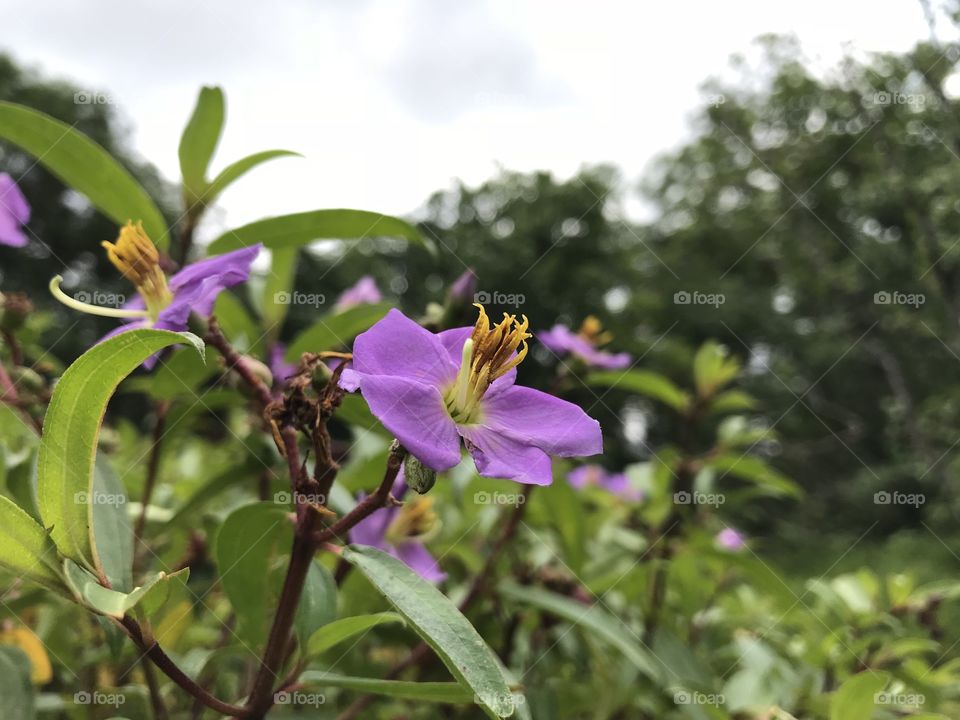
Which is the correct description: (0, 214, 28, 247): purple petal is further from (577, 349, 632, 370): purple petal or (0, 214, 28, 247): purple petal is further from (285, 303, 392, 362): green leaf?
(577, 349, 632, 370): purple petal

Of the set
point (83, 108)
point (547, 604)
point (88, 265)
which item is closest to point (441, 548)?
point (547, 604)

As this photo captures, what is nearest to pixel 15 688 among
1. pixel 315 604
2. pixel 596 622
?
pixel 315 604

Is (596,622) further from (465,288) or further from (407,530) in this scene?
(465,288)

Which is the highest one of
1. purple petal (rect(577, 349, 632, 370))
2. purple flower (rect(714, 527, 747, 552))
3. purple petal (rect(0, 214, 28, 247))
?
purple petal (rect(0, 214, 28, 247))

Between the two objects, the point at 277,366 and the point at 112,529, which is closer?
the point at 112,529

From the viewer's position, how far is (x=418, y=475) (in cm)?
54

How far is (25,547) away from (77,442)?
0.08 metres

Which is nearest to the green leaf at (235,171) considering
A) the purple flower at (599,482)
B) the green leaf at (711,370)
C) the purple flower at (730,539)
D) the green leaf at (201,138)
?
the green leaf at (201,138)

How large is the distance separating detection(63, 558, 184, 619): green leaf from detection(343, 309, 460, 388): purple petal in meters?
0.20

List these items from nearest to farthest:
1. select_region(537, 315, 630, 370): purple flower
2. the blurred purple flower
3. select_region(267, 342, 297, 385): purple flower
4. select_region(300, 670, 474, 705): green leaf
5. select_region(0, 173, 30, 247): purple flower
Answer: select_region(300, 670, 474, 705): green leaf, the blurred purple flower, select_region(0, 173, 30, 247): purple flower, select_region(267, 342, 297, 385): purple flower, select_region(537, 315, 630, 370): purple flower

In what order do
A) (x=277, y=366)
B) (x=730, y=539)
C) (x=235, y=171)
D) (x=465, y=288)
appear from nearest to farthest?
1. (x=465, y=288)
2. (x=235, y=171)
3. (x=277, y=366)
4. (x=730, y=539)

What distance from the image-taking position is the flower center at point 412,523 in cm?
93

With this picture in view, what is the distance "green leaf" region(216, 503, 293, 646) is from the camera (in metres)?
0.67

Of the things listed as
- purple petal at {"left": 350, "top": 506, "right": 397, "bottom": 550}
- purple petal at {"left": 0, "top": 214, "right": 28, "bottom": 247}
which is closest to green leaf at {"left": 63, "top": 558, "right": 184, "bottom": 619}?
purple petal at {"left": 350, "top": 506, "right": 397, "bottom": 550}
